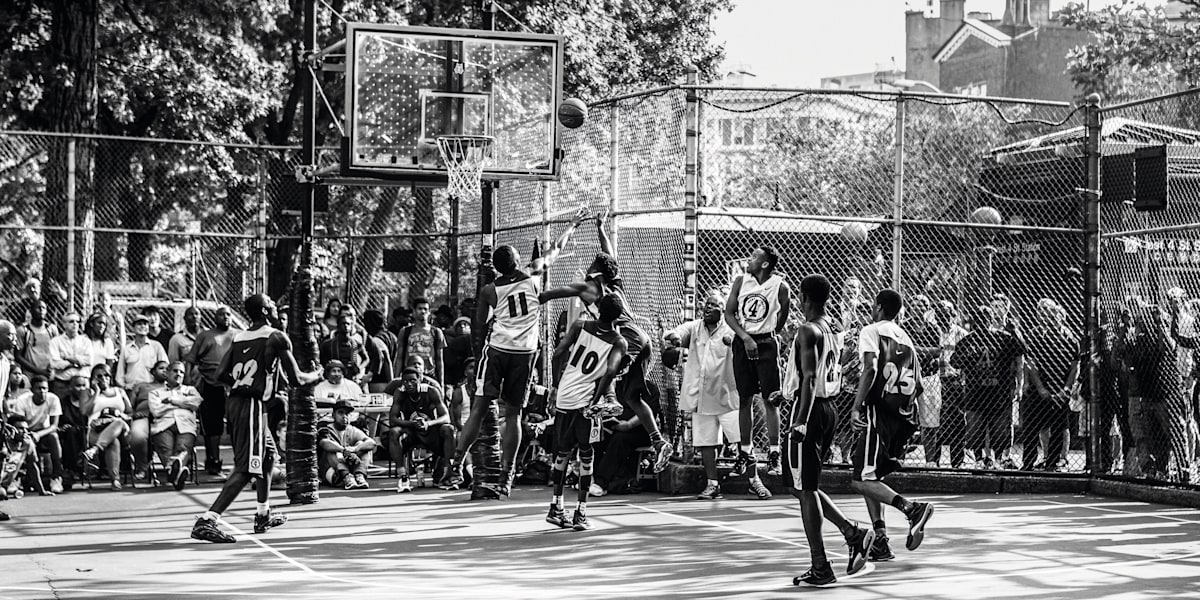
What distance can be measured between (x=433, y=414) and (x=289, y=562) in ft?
18.9

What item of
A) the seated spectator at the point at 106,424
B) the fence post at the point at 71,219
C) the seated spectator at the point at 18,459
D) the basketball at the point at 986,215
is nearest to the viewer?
the seated spectator at the point at 18,459

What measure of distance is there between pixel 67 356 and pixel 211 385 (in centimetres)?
160

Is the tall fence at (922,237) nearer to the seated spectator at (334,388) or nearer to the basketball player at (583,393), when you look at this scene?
the basketball player at (583,393)

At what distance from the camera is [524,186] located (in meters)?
19.0

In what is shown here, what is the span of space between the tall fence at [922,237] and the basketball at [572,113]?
0.39m

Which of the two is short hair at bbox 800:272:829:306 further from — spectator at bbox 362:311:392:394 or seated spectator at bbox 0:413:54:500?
spectator at bbox 362:311:392:394

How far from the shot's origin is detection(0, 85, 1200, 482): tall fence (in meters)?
14.6

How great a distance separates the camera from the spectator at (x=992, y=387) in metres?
15.8

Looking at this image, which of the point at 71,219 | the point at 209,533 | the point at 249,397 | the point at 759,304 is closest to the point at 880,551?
the point at 759,304

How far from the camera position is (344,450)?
15656 mm

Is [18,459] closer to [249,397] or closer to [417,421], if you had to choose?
[417,421]

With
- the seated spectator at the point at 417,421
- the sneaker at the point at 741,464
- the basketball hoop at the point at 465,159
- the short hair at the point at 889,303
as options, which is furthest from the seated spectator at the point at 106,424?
the short hair at the point at 889,303

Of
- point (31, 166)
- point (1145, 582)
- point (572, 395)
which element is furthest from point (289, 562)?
point (31, 166)

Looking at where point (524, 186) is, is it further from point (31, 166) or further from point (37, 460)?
point (31, 166)
